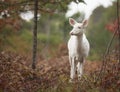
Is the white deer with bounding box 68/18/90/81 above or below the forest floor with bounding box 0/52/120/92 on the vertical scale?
above

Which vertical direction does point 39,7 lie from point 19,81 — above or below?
above

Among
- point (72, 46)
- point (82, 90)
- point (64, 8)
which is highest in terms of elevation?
point (64, 8)

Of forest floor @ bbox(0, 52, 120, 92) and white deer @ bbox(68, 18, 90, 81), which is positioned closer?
forest floor @ bbox(0, 52, 120, 92)

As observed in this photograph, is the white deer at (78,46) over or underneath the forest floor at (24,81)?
over

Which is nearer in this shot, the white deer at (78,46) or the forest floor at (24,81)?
the forest floor at (24,81)

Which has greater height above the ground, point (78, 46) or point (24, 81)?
point (78, 46)

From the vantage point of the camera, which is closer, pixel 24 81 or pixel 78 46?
pixel 24 81

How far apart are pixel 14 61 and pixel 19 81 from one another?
1.56m

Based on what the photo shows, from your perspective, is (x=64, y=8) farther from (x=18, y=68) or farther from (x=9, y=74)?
(x=9, y=74)

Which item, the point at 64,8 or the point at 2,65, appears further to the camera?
the point at 64,8

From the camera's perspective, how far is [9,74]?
500 inches

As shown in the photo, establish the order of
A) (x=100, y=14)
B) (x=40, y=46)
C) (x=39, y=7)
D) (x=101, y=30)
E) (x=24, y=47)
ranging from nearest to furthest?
(x=39, y=7), (x=24, y=47), (x=40, y=46), (x=101, y=30), (x=100, y=14)

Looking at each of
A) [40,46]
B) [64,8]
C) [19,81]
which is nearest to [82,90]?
[19,81]

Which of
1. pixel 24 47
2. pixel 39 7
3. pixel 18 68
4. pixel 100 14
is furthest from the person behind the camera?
pixel 100 14
